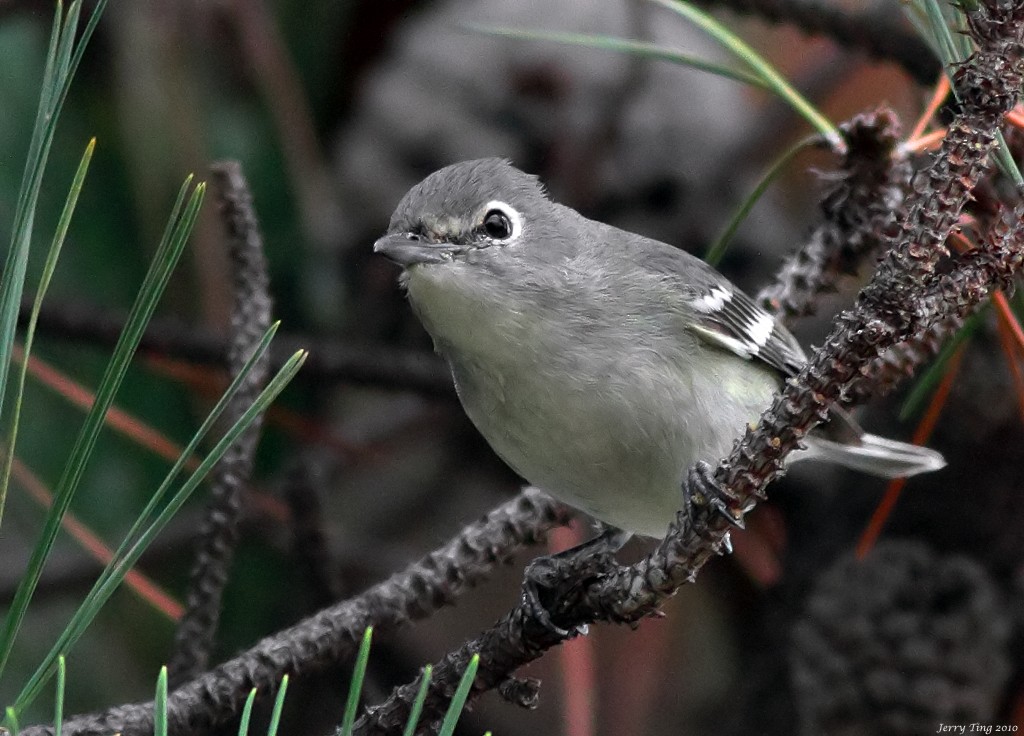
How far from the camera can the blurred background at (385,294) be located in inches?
85.8

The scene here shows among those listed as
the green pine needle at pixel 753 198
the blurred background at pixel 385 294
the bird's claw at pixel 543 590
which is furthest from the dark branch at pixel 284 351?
the green pine needle at pixel 753 198

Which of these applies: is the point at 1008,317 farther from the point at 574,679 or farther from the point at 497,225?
the point at 574,679

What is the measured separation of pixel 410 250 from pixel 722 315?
54cm

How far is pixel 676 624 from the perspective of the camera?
8.89 feet

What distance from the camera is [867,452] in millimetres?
1983

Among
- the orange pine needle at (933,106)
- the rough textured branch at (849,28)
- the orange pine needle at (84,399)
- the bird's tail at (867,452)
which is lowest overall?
the orange pine needle at (84,399)

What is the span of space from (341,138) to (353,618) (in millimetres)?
1542

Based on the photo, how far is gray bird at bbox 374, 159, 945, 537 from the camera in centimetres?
158

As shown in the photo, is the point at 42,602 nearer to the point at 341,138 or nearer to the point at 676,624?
the point at 341,138

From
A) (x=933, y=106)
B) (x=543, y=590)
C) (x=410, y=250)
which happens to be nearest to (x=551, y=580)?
(x=543, y=590)

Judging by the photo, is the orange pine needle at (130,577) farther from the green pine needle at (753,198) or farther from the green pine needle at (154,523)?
the green pine needle at (753,198)

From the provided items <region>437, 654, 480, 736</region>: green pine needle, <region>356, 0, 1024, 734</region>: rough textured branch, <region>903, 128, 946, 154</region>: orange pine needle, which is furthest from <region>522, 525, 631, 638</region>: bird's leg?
<region>903, 128, 946, 154</region>: orange pine needle

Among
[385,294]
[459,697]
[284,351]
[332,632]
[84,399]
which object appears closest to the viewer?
[459,697]

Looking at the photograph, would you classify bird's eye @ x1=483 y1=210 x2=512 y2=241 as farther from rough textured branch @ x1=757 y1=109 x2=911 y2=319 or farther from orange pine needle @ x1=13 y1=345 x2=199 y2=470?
orange pine needle @ x1=13 y1=345 x2=199 y2=470
